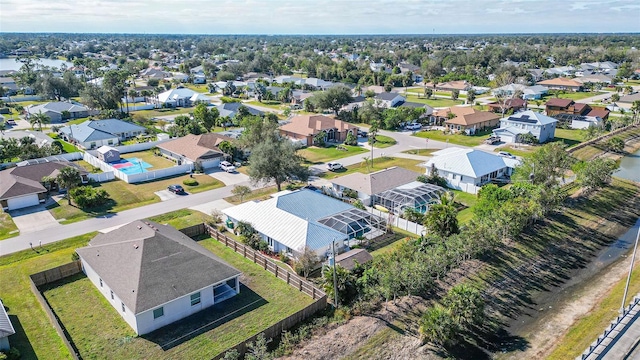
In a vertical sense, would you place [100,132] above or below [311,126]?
below

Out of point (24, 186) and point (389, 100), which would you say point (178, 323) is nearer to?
point (24, 186)

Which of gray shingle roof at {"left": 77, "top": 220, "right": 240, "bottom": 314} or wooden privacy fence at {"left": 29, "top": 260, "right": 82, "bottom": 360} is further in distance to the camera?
gray shingle roof at {"left": 77, "top": 220, "right": 240, "bottom": 314}

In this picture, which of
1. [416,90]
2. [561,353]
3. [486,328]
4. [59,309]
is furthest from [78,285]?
[416,90]

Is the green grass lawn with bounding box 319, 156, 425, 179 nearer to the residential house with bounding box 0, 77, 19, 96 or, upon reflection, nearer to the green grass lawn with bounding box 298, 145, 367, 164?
the green grass lawn with bounding box 298, 145, 367, 164

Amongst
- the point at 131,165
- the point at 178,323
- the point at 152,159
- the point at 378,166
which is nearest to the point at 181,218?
the point at 178,323

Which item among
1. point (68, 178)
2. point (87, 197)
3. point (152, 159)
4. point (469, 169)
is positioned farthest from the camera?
point (152, 159)

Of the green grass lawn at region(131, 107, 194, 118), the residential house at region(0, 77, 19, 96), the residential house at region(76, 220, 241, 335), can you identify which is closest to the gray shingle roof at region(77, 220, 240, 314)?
the residential house at region(76, 220, 241, 335)

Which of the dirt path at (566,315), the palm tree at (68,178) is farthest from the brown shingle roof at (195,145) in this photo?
the dirt path at (566,315)
